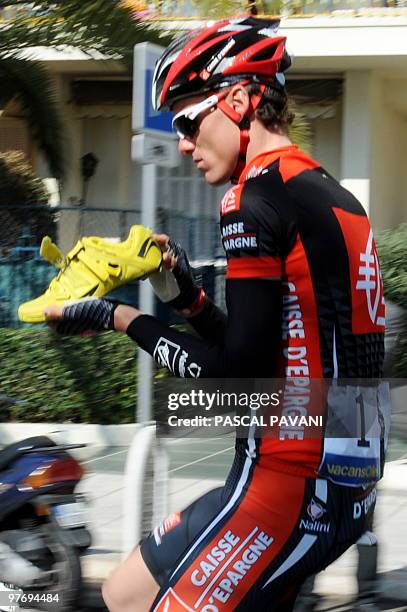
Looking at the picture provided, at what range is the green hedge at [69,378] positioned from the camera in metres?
8.51

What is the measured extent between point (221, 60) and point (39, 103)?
9310 millimetres

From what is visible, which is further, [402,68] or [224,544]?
[402,68]

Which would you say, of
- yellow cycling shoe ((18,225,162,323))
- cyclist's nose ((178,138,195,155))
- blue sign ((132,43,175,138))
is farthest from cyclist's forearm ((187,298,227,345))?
blue sign ((132,43,175,138))

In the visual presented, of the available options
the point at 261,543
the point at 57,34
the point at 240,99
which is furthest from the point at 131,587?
the point at 57,34

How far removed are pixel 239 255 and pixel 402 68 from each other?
12.2 meters

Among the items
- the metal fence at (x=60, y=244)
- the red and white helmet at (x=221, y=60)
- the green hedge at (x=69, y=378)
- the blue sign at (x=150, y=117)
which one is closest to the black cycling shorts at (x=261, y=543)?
the red and white helmet at (x=221, y=60)

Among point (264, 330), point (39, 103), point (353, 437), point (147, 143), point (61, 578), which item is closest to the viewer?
point (264, 330)

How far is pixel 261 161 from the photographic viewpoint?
2.18 meters

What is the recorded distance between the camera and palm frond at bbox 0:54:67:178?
10891 mm

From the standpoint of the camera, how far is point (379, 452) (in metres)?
2.24

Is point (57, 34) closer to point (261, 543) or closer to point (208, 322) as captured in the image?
point (208, 322)

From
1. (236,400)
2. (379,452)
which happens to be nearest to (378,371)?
(379,452)

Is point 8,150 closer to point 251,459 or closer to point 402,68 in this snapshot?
point 402,68

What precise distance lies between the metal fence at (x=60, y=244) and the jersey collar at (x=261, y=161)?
24.1 ft
